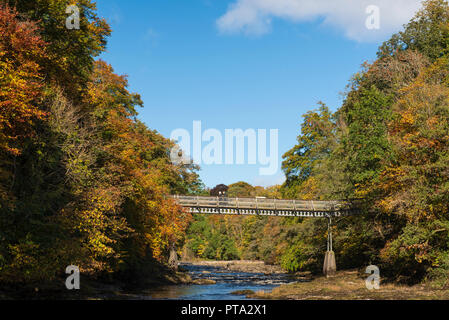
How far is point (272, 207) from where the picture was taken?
47.2m

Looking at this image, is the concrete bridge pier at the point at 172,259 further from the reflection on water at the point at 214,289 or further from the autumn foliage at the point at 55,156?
the autumn foliage at the point at 55,156

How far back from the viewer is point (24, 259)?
736 inches

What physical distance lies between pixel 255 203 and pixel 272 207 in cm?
188

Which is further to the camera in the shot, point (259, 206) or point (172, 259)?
point (172, 259)

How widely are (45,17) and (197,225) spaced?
280ft

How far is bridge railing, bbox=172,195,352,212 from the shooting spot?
45.5m

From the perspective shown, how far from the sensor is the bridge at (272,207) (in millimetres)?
45188

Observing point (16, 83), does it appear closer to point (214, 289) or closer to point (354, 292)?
point (354, 292)

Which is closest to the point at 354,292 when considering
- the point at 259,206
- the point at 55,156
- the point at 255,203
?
the point at 55,156

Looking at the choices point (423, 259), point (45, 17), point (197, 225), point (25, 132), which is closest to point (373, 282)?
point (423, 259)

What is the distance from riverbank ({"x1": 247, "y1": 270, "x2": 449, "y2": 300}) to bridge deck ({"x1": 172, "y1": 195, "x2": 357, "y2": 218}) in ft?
26.7

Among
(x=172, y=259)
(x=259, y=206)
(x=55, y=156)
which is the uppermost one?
(x=55, y=156)

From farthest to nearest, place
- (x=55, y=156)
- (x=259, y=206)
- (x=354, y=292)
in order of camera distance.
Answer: (x=259, y=206)
(x=354, y=292)
(x=55, y=156)

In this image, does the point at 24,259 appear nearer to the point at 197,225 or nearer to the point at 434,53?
the point at 434,53
